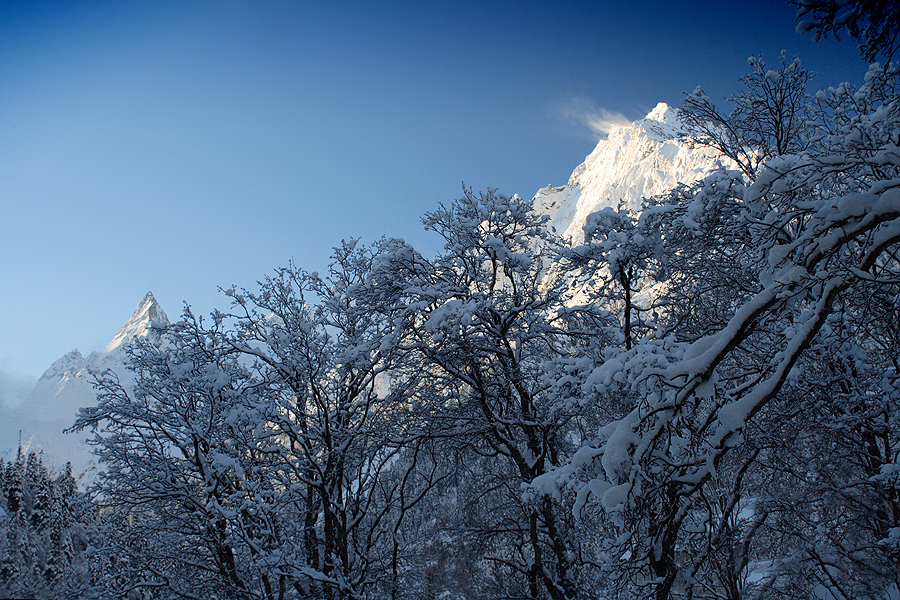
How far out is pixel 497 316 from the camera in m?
7.49

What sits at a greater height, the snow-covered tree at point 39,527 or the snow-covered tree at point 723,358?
the snow-covered tree at point 39,527

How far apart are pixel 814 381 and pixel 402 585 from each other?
7.95 meters

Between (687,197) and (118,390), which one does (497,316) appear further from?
(118,390)

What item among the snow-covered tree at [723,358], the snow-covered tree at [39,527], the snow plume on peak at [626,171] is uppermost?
the snow plume on peak at [626,171]

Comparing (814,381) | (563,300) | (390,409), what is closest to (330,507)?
(390,409)

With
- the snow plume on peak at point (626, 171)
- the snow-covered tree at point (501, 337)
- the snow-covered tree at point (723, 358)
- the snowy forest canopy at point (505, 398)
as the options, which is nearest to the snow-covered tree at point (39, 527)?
the snowy forest canopy at point (505, 398)

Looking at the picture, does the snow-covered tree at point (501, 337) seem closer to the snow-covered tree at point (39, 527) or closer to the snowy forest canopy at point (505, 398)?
the snowy forest canopy at point (505, 398)

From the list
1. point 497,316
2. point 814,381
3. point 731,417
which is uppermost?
point 497,316

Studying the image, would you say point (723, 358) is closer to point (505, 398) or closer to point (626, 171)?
point (505, 398)

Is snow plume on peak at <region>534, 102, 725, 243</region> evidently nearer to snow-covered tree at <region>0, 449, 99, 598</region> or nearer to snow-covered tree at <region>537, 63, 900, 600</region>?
snow-covered tree at <region>0, 449, 99, 598</region>

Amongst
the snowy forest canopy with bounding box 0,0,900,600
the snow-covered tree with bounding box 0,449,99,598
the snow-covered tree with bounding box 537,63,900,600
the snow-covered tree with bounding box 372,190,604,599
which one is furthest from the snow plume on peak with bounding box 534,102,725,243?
the snow-covered tree with bounding box 537,63,900,600

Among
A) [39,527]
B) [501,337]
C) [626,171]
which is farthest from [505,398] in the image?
[626,171]

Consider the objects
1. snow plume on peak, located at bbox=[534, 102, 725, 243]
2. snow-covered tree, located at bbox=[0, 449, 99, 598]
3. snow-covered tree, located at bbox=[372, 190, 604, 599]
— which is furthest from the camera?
snow plume on peak, located at bbox=[534, 102, 725, 243]

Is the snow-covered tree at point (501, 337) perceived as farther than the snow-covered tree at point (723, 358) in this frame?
Yes
